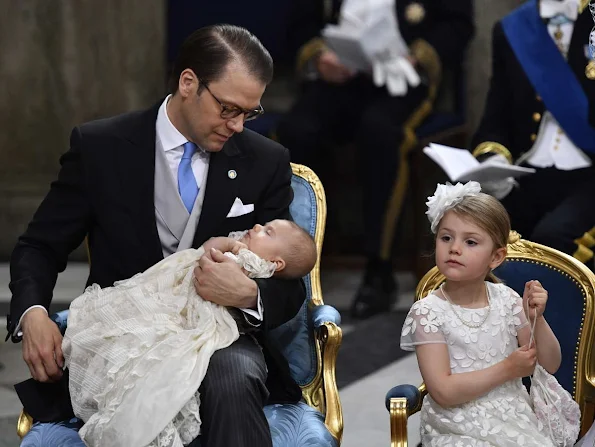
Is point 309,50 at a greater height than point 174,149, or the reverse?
point 174,149

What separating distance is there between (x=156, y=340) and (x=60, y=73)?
3624mm

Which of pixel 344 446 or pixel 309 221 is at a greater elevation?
pixel 309 221

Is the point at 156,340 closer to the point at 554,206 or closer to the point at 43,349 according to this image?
the point at 43,349

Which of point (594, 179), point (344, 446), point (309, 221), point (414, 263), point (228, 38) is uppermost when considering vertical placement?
point (228, 38)

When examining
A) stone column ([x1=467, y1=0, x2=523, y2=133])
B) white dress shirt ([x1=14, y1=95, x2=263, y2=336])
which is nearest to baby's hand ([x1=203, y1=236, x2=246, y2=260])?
white dress shirt ([x1=14, y1=95, x2=263, y2=336])

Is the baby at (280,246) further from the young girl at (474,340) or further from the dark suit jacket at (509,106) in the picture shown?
the dark suit jacket at (509,106)

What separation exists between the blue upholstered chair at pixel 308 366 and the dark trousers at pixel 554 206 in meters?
1.04

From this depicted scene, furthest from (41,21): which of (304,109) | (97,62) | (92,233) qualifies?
(92,233)

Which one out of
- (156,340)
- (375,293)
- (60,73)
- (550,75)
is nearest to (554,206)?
(550,75)

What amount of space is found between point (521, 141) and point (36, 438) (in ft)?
7.42

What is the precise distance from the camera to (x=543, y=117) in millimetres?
4195

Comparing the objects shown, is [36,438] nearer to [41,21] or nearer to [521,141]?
[521,141]

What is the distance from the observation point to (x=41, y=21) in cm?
595

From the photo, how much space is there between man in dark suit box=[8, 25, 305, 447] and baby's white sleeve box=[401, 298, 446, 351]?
304mm
